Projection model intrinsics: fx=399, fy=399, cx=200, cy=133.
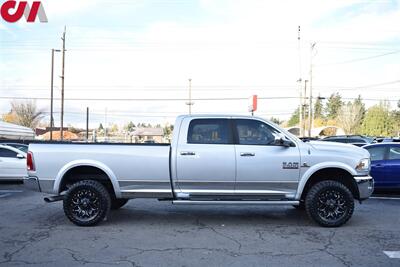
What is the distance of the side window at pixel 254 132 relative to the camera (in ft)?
24.3

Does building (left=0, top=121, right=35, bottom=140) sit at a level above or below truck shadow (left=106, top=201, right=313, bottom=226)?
above

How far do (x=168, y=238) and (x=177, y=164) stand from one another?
4.46 ft

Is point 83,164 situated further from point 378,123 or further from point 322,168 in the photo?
point 378,123

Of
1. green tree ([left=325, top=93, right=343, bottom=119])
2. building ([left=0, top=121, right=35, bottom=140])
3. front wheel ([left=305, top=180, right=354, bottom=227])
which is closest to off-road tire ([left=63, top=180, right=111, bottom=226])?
front wheel ([left=305, top=180, right=354, bottom=227])

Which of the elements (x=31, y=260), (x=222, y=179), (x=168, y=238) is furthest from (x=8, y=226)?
(x=222, y=179)

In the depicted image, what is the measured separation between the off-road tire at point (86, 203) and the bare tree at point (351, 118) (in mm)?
83875

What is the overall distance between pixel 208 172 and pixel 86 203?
2320 mm

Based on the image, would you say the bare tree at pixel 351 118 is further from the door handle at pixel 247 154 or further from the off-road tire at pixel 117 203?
the door handle at pixel 247 154

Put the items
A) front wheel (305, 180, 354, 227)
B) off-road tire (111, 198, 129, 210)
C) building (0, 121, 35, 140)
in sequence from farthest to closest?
building (0, 121, 35, 140)
off-road tire (111, 198, 129, 210)
front wheel (305, 180, 354, 227)

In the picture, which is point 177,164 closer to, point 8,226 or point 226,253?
point 226,253

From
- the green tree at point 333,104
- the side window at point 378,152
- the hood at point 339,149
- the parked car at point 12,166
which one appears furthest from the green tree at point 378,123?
the hood at point 339,149

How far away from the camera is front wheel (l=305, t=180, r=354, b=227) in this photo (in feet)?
23.7

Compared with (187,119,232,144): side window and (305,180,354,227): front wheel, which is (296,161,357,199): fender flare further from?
(187,119,232,144): side window

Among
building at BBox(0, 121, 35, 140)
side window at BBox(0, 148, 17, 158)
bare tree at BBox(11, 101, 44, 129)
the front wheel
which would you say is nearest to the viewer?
the front wheel
